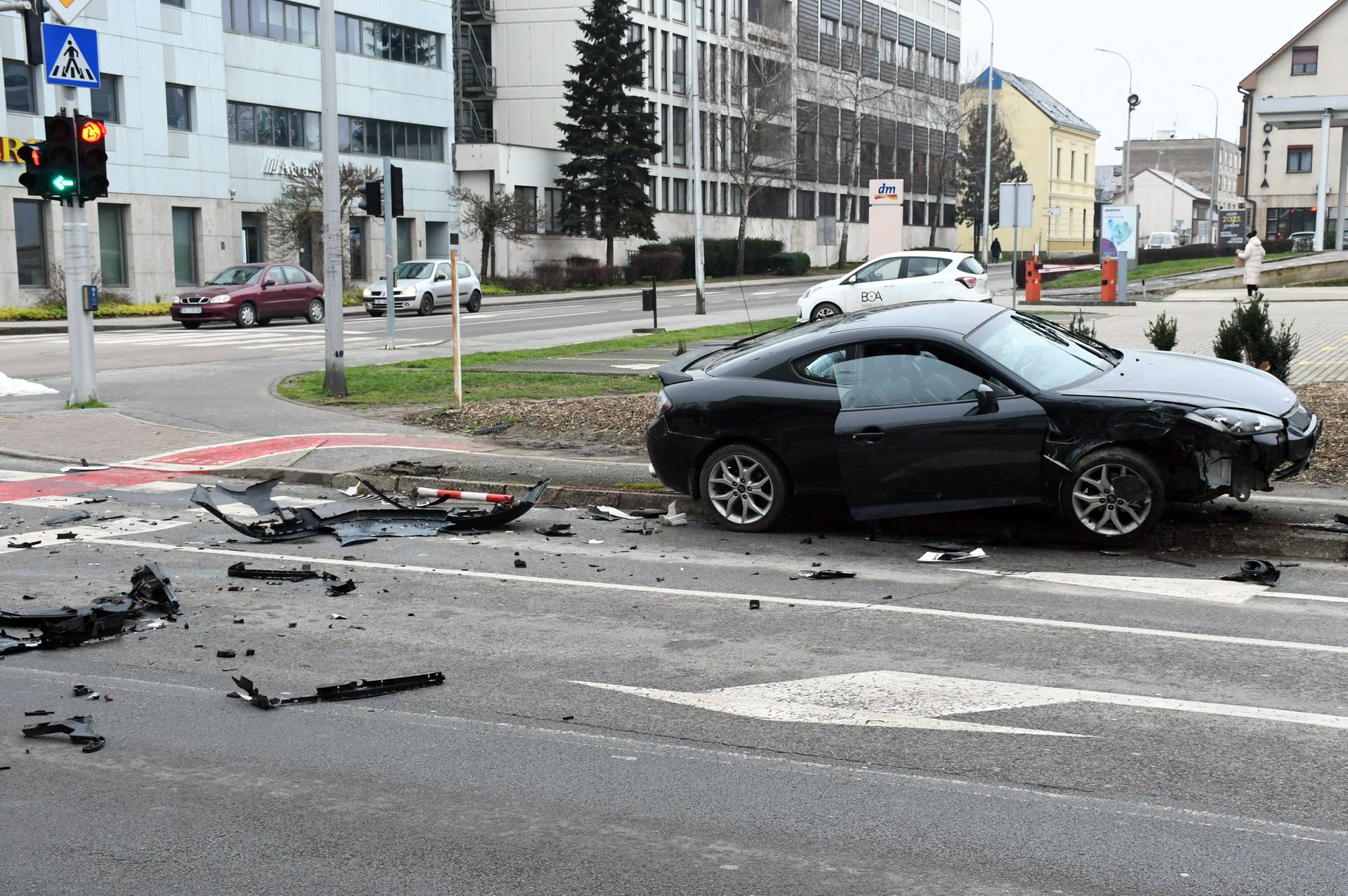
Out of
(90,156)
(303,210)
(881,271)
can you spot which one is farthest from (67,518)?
(303,210)

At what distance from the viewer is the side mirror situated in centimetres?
914

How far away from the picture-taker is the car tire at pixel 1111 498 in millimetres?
8914

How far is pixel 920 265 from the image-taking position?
95.9ft

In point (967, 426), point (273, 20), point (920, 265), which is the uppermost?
point (273, 20)

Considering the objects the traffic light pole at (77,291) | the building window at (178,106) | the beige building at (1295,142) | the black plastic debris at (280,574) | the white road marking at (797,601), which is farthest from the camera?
the beige building at (1295,142)

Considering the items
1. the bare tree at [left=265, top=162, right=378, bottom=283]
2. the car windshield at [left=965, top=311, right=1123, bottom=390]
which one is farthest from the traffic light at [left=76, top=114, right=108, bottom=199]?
the bare tree at [left=265, top=162, right=378, bottom=283]

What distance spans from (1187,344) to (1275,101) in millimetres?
36243

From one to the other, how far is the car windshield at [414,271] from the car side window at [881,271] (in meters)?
17.4

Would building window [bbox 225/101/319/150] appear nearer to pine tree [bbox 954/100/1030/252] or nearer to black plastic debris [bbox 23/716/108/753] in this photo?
black plastic debris [bbox 23/716/108/753]

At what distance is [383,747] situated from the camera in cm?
550

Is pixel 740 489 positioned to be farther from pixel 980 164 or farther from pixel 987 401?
pixel 980 164

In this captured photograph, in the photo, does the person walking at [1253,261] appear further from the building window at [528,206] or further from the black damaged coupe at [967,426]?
the building window at [528,206]

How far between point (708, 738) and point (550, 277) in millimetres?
53469

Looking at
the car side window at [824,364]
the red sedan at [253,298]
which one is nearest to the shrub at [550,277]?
the red sedan at [253,298]
